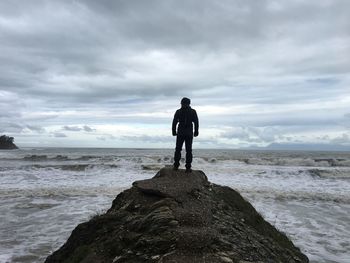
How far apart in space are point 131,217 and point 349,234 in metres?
7.66

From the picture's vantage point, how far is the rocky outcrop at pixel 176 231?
196 inches

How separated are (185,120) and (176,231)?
4529 millimetres

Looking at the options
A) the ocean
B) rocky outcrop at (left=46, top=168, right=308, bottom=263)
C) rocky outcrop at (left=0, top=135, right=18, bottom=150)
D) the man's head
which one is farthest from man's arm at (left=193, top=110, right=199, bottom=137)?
rocky outcrop at (left=0, top=135, right=18, bottom=150)

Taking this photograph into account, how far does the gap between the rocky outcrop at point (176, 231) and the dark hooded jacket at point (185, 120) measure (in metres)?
1.66

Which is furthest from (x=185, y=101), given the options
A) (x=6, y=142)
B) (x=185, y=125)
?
(x=6, y=142)

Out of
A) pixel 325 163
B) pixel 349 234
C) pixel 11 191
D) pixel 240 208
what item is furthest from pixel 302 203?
pixel 325 163

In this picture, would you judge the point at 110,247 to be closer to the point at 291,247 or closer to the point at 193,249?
the point at 193,249

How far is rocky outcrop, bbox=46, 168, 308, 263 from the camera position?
16.3ft

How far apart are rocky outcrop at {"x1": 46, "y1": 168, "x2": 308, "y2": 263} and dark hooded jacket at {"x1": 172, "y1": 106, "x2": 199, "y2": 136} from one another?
5.46ft

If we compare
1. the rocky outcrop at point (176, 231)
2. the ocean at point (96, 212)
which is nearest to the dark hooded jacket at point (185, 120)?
the rocky outcrop at point (176, 231)

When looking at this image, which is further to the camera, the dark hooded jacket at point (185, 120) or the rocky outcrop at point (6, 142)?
the rocky outcrop at point (6, 142)

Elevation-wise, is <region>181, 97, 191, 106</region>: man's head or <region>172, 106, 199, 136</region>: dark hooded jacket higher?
<region>181, 97, 191, 106</region>: man's head

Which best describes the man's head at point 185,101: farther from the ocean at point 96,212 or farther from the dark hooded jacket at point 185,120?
the ocean at point 96,212

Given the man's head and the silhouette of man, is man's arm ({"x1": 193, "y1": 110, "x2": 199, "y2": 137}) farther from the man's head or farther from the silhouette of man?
the man's head
